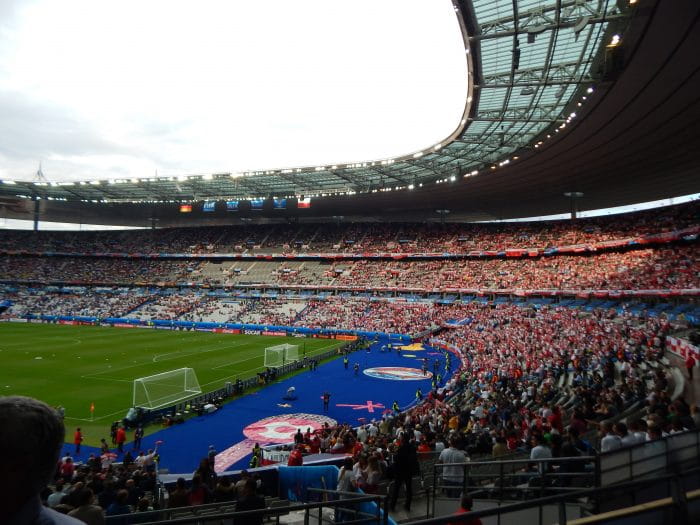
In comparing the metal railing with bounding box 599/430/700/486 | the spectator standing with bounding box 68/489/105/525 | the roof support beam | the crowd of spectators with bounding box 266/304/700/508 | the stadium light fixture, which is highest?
the roof support beam

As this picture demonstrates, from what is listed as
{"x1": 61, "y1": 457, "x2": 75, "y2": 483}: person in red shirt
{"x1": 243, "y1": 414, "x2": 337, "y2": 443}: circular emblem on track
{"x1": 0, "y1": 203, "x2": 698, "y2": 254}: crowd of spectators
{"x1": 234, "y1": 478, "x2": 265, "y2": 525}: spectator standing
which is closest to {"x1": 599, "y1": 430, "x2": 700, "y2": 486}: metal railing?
{"x1": 234, "y1": 478, "x2": 265, "y2": 525}: spectator standing

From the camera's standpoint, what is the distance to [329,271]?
2918 inches

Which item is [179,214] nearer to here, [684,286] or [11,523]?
[684,286]

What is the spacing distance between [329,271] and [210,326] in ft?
69.8

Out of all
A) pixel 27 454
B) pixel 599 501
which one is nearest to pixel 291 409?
pixel 599 501

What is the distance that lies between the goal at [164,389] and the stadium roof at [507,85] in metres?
24.2

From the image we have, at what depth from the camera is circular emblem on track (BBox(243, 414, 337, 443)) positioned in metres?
21.6

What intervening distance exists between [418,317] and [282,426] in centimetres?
3422

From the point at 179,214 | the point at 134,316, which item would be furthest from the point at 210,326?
the point at 179,214

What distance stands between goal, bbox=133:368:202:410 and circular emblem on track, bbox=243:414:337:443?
5.55m

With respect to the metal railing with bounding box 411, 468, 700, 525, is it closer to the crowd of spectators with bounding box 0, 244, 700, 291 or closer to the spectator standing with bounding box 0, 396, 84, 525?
Answer: the spectator standing with bounding box 0, 396, 84, 525

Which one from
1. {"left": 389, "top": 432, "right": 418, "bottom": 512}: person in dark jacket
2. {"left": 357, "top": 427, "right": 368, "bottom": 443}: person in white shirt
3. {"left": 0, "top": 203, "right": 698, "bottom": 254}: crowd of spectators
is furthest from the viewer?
{"left": 0, "top": 203, "right": 698, "bottom": 254}: crowd of spectators

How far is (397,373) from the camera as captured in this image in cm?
3538

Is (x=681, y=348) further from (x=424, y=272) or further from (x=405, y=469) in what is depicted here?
(x=424, y=272)
